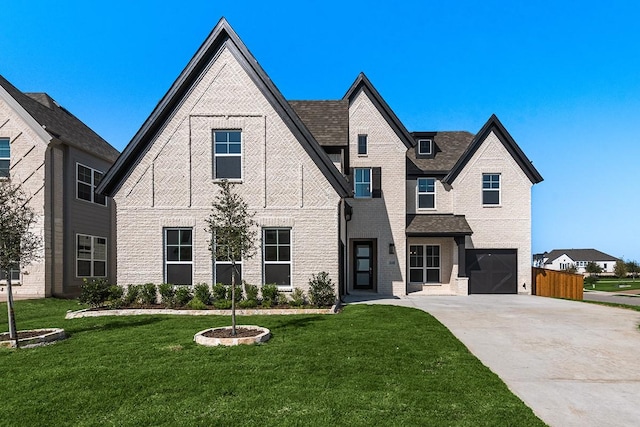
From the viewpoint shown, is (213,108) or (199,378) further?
(213,108)

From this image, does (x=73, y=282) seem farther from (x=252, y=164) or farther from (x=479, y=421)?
(x=479, y=421)

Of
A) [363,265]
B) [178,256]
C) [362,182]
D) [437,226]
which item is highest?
[362,182]

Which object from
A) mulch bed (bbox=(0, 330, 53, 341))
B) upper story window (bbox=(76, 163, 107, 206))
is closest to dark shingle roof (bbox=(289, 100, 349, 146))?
upper story window (bbox=(76, 163, 107, 206))

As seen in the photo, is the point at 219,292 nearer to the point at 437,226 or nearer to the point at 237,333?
the point at 237,333

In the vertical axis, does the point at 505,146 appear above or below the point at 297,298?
above

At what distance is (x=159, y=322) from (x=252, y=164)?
6.64 m

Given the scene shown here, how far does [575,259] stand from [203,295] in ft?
389

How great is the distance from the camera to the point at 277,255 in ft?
48.6

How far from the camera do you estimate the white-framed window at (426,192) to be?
21703mm

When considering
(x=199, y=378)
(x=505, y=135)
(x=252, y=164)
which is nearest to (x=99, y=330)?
(x=199, y=378)

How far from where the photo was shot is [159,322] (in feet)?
37.7

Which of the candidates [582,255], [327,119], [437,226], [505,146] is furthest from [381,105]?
[582,255]

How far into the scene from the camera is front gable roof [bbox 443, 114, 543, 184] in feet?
68.4

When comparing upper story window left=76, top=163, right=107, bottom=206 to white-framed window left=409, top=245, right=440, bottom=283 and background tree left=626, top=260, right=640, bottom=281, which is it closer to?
white-framed window left=409, top=245, right=440, bottom=283
